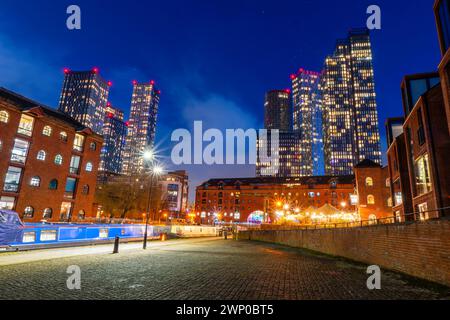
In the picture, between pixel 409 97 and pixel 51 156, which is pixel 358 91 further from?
pixel 51 156

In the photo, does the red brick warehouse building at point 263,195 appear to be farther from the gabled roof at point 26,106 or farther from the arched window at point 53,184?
the gabled roof at point 26,106

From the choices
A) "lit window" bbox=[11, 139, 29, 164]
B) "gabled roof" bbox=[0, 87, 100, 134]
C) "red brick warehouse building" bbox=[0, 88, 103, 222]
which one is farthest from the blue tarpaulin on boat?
"gabled roof" bbox=[0, 87, 100, 134]

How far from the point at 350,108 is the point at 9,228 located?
185188 millimetres

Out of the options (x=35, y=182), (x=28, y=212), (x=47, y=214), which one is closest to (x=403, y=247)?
(x=28, y=212)

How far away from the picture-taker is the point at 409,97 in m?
26.2

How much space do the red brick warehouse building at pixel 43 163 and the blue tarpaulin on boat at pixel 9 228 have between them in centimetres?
1868

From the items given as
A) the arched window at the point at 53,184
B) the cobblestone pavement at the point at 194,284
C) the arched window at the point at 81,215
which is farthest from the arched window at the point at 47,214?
the cobblestone pavement at the point at 194,284

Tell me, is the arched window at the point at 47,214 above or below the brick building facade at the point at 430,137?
below

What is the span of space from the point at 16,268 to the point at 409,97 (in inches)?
1286

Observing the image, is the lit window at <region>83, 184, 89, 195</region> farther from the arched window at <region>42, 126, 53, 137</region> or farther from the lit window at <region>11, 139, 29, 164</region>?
the lit window at <region>11, 139, 29, 164</region>

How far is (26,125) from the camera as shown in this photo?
3328cm

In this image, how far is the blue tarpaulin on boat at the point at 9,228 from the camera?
15232mm

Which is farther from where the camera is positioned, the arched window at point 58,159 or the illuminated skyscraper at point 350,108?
the illuminated skyscraper at point 350,108
